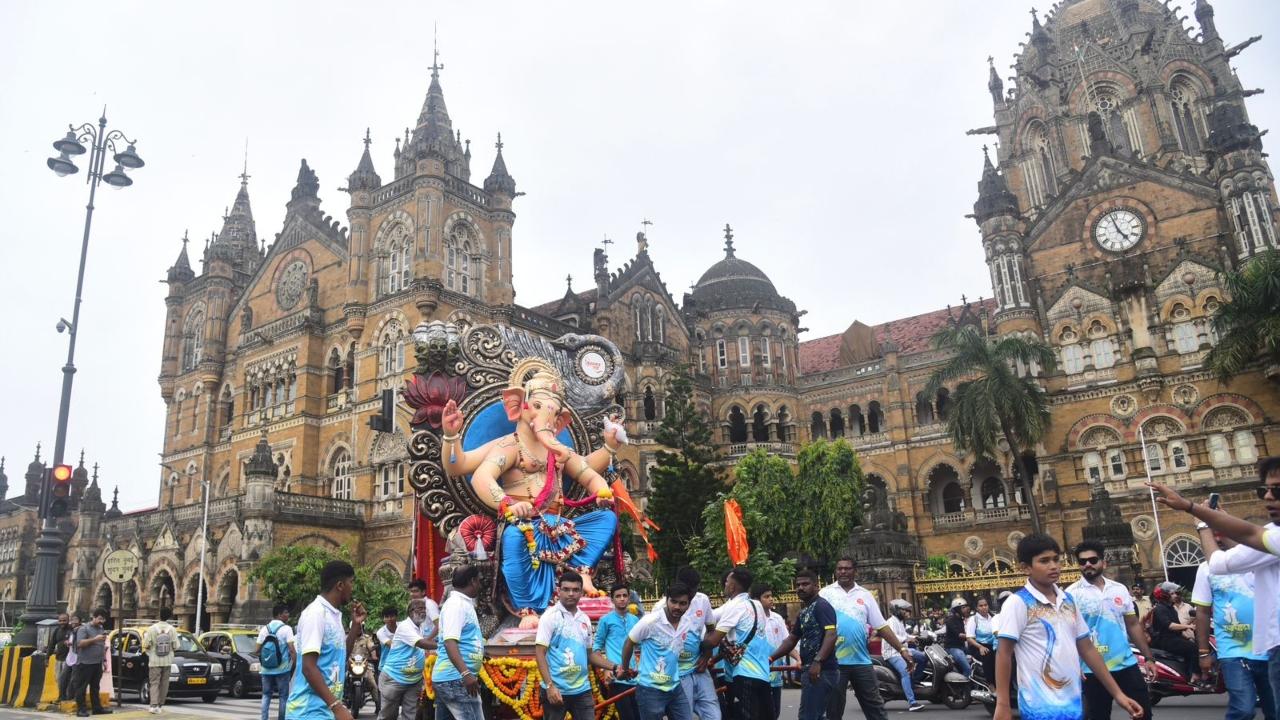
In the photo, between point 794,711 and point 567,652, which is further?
point 794,711

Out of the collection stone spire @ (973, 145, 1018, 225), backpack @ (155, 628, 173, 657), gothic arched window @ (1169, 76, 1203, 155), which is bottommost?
backpack @ (155, 628, 173, 657)

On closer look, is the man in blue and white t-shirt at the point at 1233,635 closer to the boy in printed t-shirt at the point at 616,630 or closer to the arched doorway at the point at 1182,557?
the boy in printed t-shirt at the point at 616,630

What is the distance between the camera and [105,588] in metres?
34.7

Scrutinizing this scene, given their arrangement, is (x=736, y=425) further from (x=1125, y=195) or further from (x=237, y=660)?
(x=237, y=660)

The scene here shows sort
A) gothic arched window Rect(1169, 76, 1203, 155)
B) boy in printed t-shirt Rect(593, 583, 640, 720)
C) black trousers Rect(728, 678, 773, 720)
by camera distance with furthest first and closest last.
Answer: gothic arched window Rect(1169, 76, 1203, 155) < boy in printed t-shirt Rect(593, 583, 640, 720) < black trousers Rect(728, 678, 773, 720)

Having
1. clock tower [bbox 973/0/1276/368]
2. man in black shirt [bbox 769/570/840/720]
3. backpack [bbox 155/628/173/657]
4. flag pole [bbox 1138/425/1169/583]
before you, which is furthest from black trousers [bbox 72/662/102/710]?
clock tower [bbox 973/0/1276/368]

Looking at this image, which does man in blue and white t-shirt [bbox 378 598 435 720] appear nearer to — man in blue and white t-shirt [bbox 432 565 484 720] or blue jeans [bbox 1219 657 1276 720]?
man in blue and white t-shirt [bbox 432 565 484 720]

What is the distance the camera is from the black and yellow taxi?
15703 mm

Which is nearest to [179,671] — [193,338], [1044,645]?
[1044,645]

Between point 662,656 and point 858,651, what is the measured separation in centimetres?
165

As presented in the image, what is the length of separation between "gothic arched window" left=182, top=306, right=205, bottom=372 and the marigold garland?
37251 mm

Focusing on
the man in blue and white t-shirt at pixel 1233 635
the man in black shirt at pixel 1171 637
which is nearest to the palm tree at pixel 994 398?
the man in black shirt at pixel 1171 637

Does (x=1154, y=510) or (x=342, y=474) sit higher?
(x=342, y=474)

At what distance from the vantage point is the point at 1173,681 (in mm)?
10047
